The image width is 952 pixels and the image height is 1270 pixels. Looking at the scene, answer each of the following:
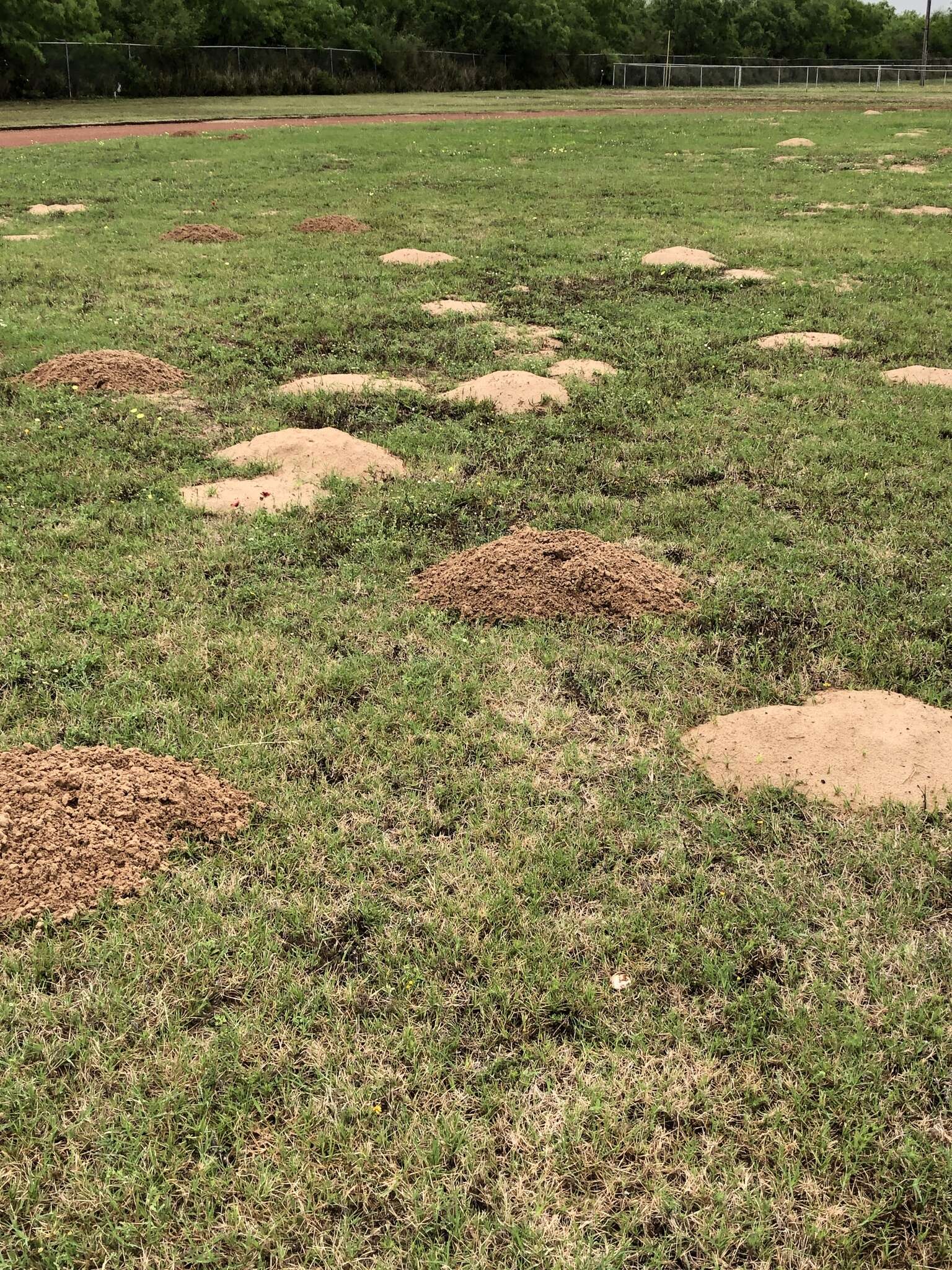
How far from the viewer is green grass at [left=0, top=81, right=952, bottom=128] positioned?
31453 mm

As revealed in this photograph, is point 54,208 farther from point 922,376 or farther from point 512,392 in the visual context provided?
point 922,376

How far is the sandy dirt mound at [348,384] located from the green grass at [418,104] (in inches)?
1025

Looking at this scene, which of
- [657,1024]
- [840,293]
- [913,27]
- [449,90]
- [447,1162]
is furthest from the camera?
[913,27]

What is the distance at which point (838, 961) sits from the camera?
104 inches

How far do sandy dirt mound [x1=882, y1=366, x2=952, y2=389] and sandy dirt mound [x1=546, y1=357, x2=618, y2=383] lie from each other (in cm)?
223

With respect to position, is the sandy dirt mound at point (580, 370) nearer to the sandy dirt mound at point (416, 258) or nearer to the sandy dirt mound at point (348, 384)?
the sandy dirt mound at point (348, 384)

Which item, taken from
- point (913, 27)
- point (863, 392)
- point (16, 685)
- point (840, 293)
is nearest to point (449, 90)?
point (840, 293)

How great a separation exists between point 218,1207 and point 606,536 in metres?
3.72

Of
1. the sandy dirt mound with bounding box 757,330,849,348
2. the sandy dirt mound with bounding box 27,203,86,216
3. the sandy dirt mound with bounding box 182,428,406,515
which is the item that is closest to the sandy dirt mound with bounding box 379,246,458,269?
the sandy dirt mound with bounding box 757,330,849,348

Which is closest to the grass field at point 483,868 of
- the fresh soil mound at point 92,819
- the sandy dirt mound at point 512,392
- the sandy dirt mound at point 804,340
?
the fresh soil mound at point 92,819

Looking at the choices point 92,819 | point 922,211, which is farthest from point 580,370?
point 922,211

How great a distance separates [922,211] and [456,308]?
9606mm

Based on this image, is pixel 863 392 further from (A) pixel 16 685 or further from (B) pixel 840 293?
(A) pixel 16 685

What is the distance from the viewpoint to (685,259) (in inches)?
458
